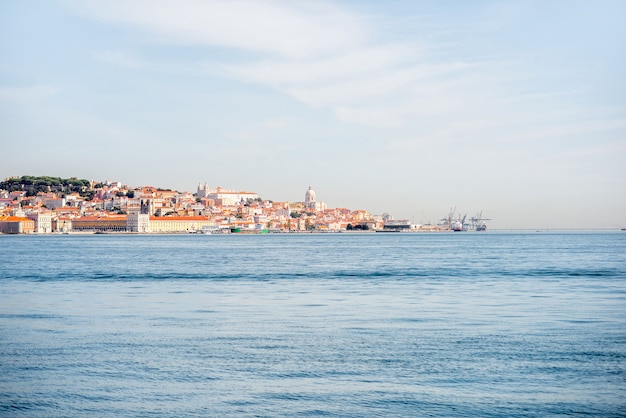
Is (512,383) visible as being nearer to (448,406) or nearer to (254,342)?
(448,406)

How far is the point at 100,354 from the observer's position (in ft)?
40.0

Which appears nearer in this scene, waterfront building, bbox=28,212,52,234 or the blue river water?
the blue river water

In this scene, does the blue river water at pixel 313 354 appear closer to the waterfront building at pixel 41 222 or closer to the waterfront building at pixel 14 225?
the waterfront building at pixel 14 225

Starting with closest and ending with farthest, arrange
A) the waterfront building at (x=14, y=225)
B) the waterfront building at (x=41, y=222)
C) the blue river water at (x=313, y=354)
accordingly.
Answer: the blue river water at (x=313, y=354) < the waterfront building at (x=14, y=225) < the waterfront building at (x=41, y=222)

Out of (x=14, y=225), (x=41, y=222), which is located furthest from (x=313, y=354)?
(x=41, y=222)

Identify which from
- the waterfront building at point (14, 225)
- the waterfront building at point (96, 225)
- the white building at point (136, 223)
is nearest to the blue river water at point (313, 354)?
the waterfront building at point (14, 225)

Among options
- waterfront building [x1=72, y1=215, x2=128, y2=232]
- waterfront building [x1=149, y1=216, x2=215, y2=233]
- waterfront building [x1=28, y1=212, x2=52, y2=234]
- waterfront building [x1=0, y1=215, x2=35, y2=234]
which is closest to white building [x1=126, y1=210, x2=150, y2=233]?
waterfront building [x1=72, y1=215, x2=128, y2=232]

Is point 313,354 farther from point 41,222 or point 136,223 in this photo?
point 136,223

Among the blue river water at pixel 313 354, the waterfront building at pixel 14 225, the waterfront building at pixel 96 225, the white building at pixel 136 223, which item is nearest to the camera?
the blue river water at pixel 313 354

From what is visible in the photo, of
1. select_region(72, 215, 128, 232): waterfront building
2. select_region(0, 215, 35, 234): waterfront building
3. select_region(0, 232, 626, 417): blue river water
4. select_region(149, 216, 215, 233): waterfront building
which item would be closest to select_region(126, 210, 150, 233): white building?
select_region(72, 215, 128, 232): waterfront building

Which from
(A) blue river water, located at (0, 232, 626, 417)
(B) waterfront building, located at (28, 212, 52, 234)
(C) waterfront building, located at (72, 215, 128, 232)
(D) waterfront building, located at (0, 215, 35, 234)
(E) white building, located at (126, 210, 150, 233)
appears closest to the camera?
(A) blue river water, located at (0, 232, 626, 417)

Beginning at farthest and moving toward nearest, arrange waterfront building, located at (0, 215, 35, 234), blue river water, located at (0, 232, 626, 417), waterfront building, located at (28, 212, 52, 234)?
waterfront building, located at (28, 212, 52, 234), waterfront building, located at (0, 215, 35, 234), blue river water, located at (0, 232, 626, 417)

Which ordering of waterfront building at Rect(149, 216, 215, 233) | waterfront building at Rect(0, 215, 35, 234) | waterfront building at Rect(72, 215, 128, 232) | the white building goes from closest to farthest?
waterfront building at Rect(0, 215, 35, 234) < waterfront building at Rect(72, 215, 128, 232) < the white building < waterfront building at Rect(149, 216, 215, 233)

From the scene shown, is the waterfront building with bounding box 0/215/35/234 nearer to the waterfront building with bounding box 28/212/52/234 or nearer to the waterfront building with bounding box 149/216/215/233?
the waterfront building with bounding box 28/212/52/234
